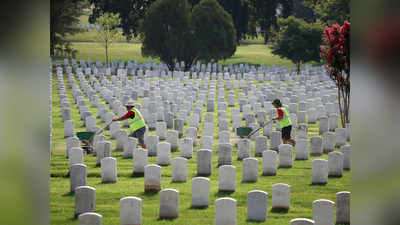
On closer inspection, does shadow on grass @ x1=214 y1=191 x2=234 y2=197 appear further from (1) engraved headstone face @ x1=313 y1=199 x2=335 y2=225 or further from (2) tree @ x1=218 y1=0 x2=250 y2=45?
(2) tree @ x1=218 y1=0 x2=250 y2=45

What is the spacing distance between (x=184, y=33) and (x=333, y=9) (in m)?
10.2

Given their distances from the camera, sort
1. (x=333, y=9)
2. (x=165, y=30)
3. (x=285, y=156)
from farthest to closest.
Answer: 1. (x=165, y=30)
2. (x=333, y=9)
3. (x=285, y=156)

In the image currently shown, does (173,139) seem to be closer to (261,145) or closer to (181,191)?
(261,145)

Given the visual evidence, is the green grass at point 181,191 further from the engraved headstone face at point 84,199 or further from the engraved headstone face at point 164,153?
the engraved headstone face at point 164,153

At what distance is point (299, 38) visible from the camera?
37.0m

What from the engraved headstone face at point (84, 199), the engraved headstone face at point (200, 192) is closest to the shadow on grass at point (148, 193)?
the engraved headstone face at point (200, 192)

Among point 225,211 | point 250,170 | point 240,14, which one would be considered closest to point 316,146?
point 250,170

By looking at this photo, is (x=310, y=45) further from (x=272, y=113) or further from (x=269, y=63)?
(x=272, y=113)

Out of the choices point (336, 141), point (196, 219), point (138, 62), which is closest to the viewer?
point (196, 219)

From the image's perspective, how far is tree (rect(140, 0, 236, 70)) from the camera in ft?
113

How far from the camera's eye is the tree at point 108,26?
37250 mm

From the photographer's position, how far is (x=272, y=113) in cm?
2175

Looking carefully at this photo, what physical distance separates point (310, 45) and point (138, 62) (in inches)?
451
